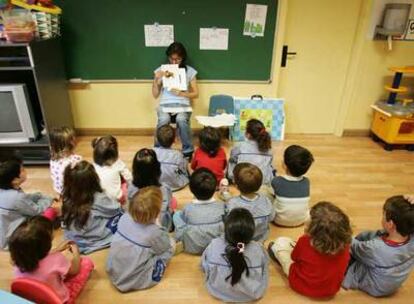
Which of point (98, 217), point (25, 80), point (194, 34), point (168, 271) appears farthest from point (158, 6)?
point (168, 271)

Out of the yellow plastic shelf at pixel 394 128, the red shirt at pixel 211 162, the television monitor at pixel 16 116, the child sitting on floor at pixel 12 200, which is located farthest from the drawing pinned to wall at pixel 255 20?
the child sitting on floor at pixel 12 200

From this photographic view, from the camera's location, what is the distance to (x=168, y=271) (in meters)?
1.89

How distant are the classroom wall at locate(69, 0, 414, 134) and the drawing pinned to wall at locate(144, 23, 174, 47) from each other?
443mm

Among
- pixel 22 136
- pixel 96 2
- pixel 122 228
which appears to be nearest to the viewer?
pixel 122 228

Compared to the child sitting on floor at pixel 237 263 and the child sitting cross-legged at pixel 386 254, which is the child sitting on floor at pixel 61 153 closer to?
the child sitting on floor at pixel 237 263

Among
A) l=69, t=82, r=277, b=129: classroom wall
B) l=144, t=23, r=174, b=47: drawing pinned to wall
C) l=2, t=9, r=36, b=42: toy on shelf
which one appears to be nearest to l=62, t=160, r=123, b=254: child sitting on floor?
l=2, t=9, r=36, b=42: toy on shelf

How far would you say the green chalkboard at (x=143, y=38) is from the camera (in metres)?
3.09

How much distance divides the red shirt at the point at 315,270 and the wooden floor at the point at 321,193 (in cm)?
8

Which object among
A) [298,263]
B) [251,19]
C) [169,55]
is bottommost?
[298,263]

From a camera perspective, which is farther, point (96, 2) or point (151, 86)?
point (151, 86)

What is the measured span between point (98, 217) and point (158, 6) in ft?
6.97

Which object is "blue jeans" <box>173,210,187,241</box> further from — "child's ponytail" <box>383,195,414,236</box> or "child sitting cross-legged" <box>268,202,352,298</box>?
"child's ponytail" <box>383,195,414,236</box>

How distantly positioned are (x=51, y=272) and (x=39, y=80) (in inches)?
72.6

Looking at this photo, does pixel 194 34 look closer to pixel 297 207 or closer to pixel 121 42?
pixel 121 42
